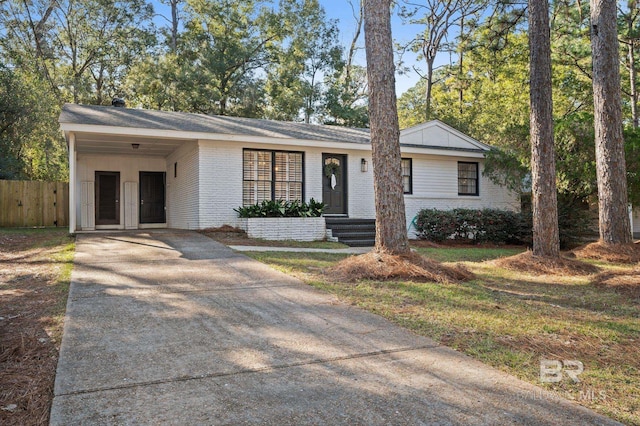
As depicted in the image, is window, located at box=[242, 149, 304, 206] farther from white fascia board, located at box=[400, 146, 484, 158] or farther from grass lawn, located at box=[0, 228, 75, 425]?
grass lawn, located at box=[0, 228, 75, 425]

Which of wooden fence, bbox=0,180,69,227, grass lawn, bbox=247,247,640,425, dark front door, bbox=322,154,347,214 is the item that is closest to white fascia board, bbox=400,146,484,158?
dark front door, bbox=322,154,347,214

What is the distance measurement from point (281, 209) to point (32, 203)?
10695mm

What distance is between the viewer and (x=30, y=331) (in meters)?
4.00

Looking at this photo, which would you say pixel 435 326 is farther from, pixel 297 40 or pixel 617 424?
pixel 297 40

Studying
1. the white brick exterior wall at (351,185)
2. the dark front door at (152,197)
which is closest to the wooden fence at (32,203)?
the dark front door at (152,197)

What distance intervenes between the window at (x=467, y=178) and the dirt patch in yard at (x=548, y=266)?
8.25 m

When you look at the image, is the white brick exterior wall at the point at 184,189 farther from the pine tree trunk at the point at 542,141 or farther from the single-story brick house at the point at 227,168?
the pine tree trunk at the point at 542,141

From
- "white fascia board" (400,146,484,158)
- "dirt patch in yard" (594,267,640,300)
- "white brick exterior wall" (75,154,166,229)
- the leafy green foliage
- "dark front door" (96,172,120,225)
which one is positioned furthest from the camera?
the leafy green foliage

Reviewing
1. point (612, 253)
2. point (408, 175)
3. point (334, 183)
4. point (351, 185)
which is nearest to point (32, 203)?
point (334, 183)

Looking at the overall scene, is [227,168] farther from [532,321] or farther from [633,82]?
[633,82]

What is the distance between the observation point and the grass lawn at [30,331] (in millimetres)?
2635

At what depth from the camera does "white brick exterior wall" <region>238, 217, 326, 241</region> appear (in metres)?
12.3

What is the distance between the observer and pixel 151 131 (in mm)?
12039

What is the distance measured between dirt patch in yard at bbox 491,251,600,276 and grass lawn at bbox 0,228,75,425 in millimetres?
7380
